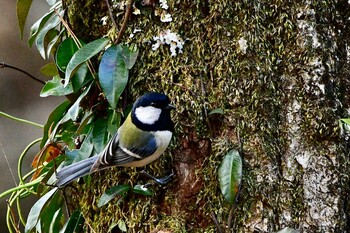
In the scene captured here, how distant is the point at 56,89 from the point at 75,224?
40 centimetres

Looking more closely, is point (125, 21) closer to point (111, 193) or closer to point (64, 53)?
point (64, 53)

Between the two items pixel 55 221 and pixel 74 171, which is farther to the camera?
pixel 55 221

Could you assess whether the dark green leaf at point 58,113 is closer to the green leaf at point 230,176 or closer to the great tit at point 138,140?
the great tit at point 138,140

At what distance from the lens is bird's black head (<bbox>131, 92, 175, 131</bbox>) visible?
1.52 metres

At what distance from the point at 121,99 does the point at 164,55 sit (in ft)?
0.55

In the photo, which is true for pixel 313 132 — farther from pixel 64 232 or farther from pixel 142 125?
pixel 64 232

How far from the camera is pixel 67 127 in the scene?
1.79 metres

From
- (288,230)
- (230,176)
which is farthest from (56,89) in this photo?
(288,230)

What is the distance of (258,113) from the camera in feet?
5.07

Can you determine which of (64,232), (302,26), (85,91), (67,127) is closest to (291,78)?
(302,26)

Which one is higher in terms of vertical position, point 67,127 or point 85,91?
point 85,91

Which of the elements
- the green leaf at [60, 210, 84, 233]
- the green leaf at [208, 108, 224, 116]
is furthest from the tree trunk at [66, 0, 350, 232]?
the green leaf at [60, 210, 84, 233]

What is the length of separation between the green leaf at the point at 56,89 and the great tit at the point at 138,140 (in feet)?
0.67

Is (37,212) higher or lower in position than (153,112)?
lower
